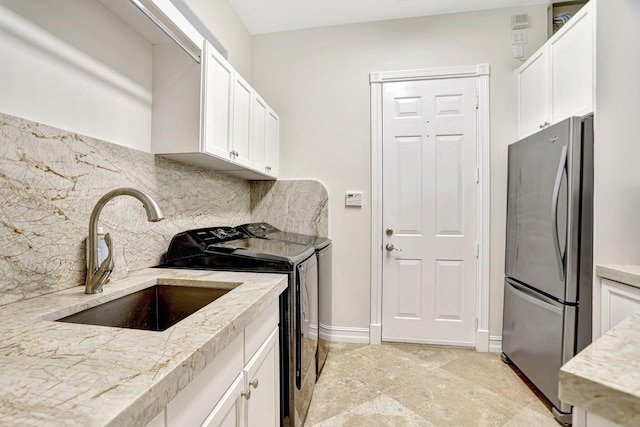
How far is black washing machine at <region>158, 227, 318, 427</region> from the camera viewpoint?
A: 140cm

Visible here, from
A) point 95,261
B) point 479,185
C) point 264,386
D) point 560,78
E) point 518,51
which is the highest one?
point 518,51

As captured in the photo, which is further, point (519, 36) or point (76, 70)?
point (519, 36)

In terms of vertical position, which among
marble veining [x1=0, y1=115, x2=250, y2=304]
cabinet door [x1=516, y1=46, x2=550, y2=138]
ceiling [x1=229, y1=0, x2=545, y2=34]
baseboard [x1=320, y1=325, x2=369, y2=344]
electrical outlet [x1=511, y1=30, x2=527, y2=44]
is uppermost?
ceiling [x1=229, y1=0, x2=545, y2=34]

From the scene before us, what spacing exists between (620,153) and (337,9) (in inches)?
86.2

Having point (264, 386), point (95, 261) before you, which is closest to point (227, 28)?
point (95, 261)

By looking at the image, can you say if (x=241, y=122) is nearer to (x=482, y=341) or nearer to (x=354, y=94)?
(x=354, y=94)

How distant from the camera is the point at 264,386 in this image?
1162mm

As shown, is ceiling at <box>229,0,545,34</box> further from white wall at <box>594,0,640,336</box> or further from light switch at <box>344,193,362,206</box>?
light switch at <box>344,193,362,206</box>

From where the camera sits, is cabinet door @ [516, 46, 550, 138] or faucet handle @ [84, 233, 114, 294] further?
cabinet door @ [516, 46, 550, 138]

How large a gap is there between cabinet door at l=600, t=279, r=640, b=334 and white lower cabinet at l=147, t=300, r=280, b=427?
1.63 meters

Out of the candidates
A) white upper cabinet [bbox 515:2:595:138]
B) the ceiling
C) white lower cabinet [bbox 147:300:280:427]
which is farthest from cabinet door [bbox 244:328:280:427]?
the ceiling

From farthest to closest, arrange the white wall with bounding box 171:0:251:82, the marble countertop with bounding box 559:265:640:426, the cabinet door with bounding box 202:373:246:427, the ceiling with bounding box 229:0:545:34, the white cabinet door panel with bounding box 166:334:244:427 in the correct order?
the ceiling with bounding box 229:0:545:34 → the white wall with bounding box 171:0:251:82 → the cabinet door with bounding box 202:373:246:427 → the white cabinet door panel with bounding box 166:334:244:427 → the marble countertop with bounding box 559:265:640:426

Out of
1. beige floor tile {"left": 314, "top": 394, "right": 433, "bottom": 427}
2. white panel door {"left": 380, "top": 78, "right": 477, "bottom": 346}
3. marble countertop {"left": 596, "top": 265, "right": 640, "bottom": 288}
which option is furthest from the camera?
white panel door {"left": 380, "top": 78, "right": 477, "bottom": 346}

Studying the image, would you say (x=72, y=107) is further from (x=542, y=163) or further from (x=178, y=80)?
(x=542, y=163)
